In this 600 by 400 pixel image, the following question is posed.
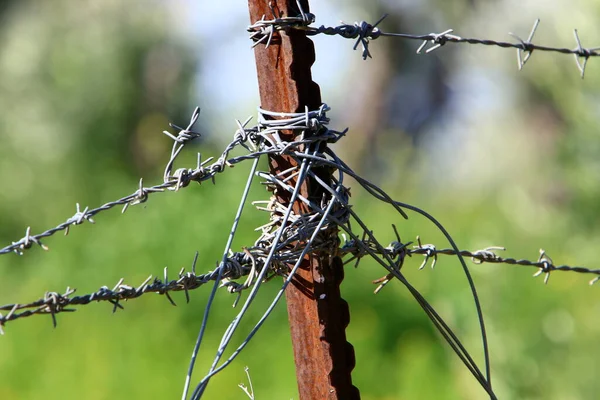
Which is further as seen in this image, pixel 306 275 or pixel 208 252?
pixel 208 252

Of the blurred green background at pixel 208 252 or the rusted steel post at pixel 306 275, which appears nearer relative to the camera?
the rusted steel post at pixel 306 275

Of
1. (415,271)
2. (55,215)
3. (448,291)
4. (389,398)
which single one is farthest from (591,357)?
(55,215)

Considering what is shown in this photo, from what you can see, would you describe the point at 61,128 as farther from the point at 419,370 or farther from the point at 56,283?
the point at 419,370

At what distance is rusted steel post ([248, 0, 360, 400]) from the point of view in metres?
1.84

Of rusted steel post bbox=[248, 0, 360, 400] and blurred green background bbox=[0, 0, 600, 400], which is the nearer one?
rusted steel post bbox=[248, 0, 360, 400]

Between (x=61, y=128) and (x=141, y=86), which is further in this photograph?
(x=141, y=86)

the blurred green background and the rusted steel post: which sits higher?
the blurred green background

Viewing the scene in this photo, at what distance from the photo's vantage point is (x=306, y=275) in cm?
191

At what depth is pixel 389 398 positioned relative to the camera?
6305mm

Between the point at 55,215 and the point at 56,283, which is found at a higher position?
the point at 55,215

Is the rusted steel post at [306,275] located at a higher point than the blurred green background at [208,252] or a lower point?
lower

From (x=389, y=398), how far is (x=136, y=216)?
9.17 feet

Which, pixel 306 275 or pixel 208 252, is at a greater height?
pixel 208 252

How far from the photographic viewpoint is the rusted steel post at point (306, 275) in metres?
1.84
